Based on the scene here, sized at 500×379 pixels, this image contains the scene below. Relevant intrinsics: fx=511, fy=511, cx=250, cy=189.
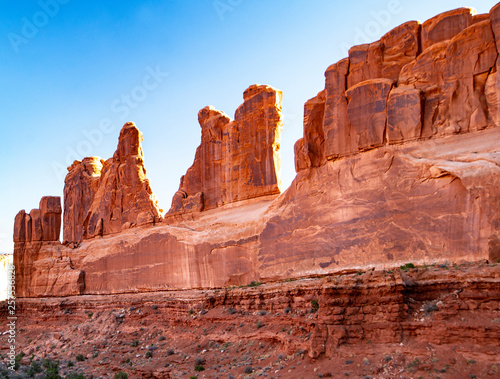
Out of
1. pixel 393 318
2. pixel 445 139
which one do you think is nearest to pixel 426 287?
pixel 393 318

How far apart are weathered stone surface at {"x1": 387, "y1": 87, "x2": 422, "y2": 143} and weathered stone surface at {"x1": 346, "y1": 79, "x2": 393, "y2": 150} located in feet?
0.99

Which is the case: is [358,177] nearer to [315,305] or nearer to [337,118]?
[337,118]

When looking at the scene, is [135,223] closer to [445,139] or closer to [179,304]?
[179,304]

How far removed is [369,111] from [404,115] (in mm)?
1372

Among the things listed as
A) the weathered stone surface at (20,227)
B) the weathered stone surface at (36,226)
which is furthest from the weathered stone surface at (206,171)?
the weathered stone surface at (20,227)

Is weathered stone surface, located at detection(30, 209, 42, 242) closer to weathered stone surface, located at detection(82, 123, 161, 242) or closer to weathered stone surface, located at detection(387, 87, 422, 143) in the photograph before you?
weathered stone surface, located at detection(82, 123, 161, 242)

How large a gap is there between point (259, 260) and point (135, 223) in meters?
11.3

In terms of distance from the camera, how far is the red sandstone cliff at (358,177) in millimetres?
14523

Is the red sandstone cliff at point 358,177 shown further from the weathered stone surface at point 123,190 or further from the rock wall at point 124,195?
the weathered stone surface at point 123,190

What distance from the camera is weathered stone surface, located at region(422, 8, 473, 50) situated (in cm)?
1627

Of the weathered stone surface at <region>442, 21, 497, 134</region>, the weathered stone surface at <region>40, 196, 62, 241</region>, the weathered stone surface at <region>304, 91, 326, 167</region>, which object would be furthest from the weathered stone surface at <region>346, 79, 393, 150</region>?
the weathered stone surface at <region>40, 196, 62, 241</region>

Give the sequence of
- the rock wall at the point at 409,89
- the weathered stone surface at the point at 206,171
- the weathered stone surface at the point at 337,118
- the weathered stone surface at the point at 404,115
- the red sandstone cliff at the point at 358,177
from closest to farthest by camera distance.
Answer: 1. the red sandstone cliff at the point at 358,177
2. the rock wall at the point at 409,89
3. the weathered stone surface at the point at 404,115
4. the weathered stone surface at the point at 337,118
5. the weathered stone surface at the point at 206,171

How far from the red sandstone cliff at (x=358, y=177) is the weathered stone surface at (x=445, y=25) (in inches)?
1.3

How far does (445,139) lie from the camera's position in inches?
607
